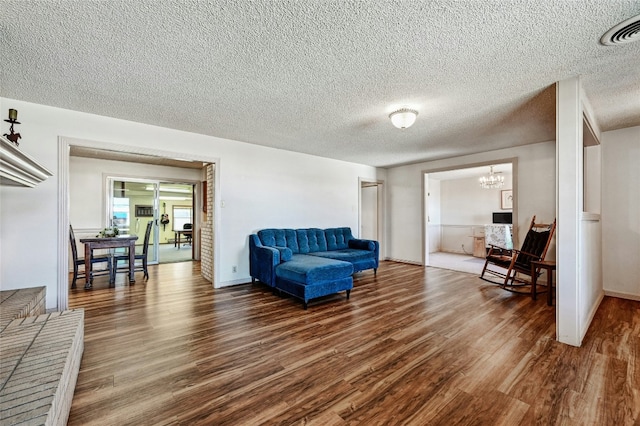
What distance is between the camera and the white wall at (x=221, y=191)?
2963 mm

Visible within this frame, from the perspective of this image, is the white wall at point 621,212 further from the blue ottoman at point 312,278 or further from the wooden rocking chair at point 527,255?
the blue ottoman at point 312,278

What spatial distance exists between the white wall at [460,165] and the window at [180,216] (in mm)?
8811

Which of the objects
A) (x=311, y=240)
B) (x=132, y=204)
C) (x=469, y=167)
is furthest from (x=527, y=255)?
(x=132, y=204)

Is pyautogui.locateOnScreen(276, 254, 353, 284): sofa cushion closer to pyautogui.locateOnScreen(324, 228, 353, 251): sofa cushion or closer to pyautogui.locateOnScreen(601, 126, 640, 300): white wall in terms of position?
pyautogui.locateOnScreen(324, 228, 353, 251): sofa cushion

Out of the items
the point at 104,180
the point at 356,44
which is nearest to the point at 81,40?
the point at 356,44

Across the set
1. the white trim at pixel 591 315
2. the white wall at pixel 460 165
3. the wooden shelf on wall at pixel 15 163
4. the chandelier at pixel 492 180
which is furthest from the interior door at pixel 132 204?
the chandelier at pixel 492 180

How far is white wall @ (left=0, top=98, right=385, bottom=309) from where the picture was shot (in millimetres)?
2963

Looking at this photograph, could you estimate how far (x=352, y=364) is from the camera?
2104mm

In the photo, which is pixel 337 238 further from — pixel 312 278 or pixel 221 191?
pixel 221 191

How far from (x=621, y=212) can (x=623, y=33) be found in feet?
10.7

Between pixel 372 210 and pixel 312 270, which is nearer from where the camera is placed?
pixel 312 270

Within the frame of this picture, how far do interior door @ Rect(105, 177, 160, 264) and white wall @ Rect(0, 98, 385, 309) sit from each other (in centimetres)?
316

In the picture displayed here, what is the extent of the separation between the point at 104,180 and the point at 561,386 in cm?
762

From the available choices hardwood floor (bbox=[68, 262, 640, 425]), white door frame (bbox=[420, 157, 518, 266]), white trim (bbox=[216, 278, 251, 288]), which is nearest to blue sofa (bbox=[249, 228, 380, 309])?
white trim (bbox=[216, 278, 251, 288])
